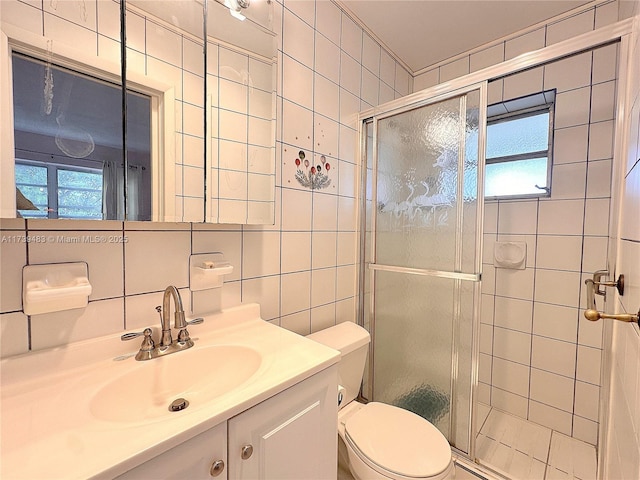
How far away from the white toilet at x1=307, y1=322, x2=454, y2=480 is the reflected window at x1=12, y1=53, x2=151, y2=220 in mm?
952

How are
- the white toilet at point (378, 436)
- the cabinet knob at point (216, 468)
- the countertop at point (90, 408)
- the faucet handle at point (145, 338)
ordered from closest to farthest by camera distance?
the countertop at point (90, 408) < the cabinet knob at point (216, 468) < the faucet handle at point (145, 338) < the white toilet at point (378, 436)

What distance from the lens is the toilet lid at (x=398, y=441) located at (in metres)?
0.99

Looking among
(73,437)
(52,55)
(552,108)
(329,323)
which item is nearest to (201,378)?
(73,437)

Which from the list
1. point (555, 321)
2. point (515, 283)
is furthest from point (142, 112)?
point (555, 321)

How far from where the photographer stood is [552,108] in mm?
1677

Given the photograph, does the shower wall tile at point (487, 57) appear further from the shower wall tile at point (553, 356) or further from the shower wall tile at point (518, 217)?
the shower wall tile at point (553, 356)

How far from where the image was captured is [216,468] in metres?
0.61

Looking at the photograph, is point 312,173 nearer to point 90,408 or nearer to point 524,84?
point 90,408

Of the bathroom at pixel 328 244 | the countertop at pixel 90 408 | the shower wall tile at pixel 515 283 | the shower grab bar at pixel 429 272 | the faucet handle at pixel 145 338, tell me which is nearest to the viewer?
the countertop at pixel 90 408

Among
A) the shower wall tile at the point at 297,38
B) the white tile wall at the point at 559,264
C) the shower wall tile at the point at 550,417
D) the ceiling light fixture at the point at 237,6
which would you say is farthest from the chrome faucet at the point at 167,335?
the shower wall tile at the point at 550,417

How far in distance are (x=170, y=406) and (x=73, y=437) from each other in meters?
0.30

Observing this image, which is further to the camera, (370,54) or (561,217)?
(370,54)

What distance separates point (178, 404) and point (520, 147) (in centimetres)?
225

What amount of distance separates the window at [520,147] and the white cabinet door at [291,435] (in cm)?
169
